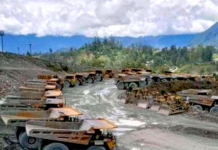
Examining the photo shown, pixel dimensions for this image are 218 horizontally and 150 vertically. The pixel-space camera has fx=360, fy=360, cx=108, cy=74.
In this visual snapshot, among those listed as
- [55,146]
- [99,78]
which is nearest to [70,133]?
[55,146]

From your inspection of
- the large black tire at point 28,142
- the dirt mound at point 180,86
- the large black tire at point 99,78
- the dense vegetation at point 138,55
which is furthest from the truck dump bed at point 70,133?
the dense vegetation at point 138,55

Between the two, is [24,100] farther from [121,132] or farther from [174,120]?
[174,120]

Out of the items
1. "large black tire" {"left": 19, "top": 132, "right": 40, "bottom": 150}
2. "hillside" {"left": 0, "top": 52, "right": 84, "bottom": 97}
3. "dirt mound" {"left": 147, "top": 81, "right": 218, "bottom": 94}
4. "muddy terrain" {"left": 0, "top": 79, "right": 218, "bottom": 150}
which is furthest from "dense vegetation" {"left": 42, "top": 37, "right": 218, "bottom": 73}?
"large black tire" {"left": 19, "top": 132, "right": 40, "bottom": 150}

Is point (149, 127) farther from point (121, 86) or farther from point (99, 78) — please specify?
point (99, 78)

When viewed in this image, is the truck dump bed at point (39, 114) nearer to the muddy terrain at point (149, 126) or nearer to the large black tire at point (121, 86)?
the muddy terrain at point (149, 126)

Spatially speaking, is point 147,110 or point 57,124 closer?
point 57,124

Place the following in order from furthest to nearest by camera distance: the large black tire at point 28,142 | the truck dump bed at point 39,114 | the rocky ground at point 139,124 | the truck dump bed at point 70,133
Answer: the rocky ground at point 139,124 → the truck dump bed at point 39,114 → the large black tire at point 28,142 → the truck dump bed at point 70,133

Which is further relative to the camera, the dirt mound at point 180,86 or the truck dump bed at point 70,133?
the dirt mound at point 180,86

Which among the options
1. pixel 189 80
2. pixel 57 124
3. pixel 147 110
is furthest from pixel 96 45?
pixel 57 124

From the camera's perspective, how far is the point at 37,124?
15.9 m

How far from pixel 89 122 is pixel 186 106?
15406mm

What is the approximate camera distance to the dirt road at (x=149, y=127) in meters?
19.5

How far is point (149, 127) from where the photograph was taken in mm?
23703

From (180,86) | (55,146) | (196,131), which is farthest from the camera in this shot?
(180,86)
